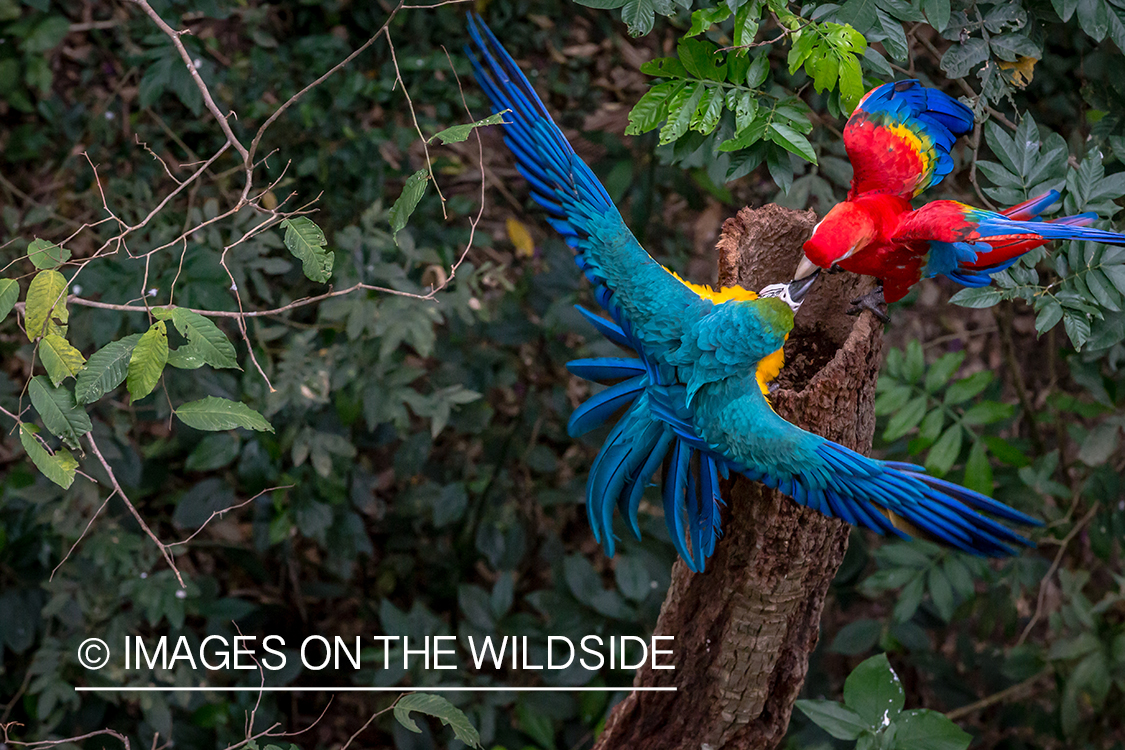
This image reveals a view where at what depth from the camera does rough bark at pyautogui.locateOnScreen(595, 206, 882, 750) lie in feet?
3.82

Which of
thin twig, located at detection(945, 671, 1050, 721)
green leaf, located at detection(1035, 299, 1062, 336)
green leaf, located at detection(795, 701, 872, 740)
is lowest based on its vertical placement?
thin twig, located at detection(945, 671, 1050, 721)

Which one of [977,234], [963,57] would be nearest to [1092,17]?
[963,57]

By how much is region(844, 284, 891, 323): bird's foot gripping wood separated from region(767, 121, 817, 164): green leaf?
0.20m

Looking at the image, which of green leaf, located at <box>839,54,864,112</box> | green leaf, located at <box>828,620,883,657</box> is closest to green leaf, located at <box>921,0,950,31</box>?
green leaf, located at <box>839,54,864,112</box>

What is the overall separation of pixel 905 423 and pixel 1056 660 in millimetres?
675

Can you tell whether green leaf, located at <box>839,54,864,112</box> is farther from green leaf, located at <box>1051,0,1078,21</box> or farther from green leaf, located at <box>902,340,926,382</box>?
green leaf, located at <box>902,340,926,382</box>

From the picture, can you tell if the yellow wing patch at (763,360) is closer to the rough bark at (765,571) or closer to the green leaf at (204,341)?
the rough bark at (765,571)

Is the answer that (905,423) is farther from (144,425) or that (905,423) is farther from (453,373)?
(144,425)

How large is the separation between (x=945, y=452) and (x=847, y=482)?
796 millimetres

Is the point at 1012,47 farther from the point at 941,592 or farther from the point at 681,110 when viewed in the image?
the point at 941,592

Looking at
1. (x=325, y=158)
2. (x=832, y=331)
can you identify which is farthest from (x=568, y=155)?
(x=325, y=158)

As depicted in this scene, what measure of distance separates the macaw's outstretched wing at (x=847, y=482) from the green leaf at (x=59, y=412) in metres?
0.73

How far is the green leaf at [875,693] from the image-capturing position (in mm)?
1359

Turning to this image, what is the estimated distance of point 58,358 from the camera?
0.99m
